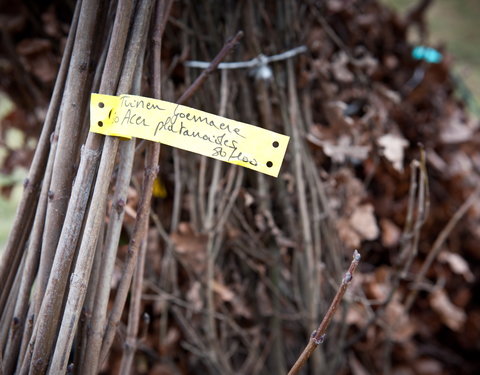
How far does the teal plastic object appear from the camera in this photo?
145 centimetres

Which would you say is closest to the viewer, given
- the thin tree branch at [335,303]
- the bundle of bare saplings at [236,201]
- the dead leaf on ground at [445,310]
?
the thin tree branch at [335,303]

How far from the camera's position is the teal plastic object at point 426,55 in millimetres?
1450

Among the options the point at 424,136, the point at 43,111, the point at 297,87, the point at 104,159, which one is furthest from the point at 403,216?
the point at 43,111

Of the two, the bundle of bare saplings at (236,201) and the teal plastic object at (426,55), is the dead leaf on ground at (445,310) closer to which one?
the bundle of bare saplings at (236,201)

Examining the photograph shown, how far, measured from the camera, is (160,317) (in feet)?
3.77

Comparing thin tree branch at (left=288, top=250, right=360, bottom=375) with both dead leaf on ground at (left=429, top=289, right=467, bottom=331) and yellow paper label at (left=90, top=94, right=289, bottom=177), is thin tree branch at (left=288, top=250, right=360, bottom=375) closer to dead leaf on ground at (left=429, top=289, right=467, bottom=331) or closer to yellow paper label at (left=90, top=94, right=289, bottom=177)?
yellow paper label at (left=90, top=94, right=289, bottom=177)

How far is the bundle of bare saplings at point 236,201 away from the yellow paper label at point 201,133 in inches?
0.5

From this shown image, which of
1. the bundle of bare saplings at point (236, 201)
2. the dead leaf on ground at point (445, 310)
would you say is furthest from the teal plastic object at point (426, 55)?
the dead leaf on ground at point (445, 310)

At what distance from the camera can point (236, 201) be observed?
36.8 inches

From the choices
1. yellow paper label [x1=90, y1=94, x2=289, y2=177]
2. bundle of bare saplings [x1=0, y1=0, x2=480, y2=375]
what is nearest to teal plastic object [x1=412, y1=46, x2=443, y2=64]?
bundle of bare saplings [x1=0, y1=0, x2=480, y2=375]

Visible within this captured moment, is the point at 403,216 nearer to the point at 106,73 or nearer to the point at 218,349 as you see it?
the point at 218,349

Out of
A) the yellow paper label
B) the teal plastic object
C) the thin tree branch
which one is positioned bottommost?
the thin tree branch

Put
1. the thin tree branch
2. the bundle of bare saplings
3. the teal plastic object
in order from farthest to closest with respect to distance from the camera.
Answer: the teal plastic object → the bundle of bare saplings → the thin tree branch

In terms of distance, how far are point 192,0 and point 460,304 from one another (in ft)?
4.41
